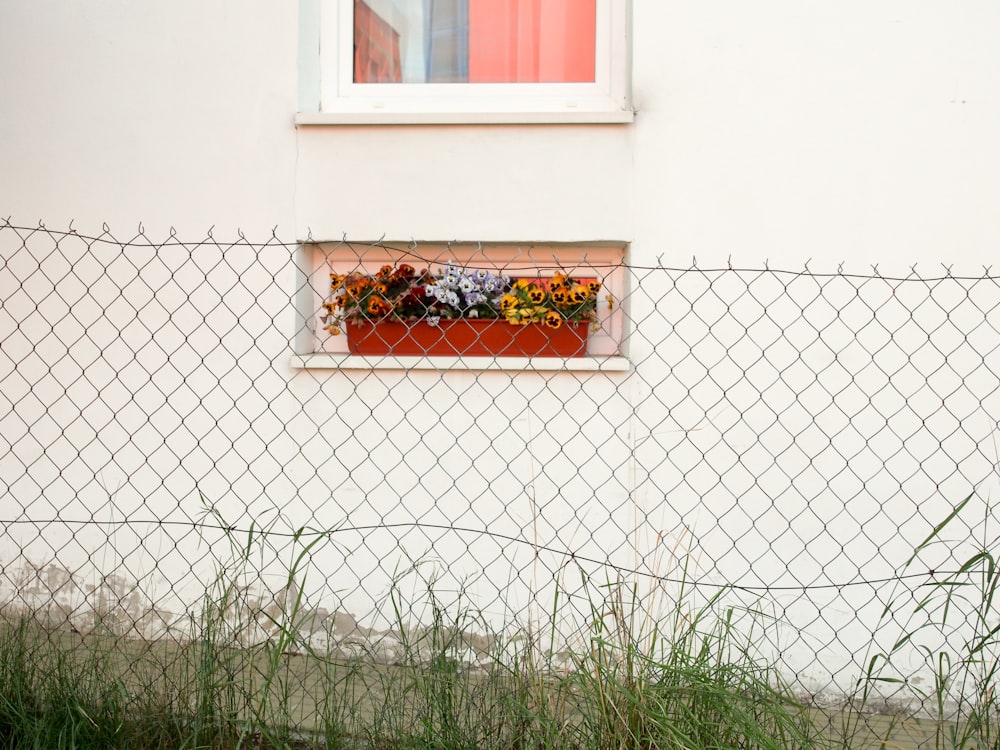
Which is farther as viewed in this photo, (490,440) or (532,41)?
(532,41)

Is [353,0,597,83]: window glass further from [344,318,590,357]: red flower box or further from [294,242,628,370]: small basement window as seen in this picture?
[344,318,590,357]: red flower box

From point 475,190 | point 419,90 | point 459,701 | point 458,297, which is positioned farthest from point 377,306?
point 459,701

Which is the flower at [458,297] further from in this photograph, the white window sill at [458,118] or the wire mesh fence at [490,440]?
the white window sill at [458,118]

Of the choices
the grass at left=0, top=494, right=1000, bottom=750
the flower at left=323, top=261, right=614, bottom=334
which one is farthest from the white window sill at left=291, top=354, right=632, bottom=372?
the grass at left=0, top=494, right=1000, bottom=750

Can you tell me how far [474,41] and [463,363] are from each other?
1.29 meters

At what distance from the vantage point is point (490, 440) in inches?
122

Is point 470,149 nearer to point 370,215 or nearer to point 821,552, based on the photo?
point 370,215

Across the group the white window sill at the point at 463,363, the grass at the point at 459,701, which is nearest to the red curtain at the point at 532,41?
the white window sill at the point at 463,363

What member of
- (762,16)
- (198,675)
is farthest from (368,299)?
(762,16)

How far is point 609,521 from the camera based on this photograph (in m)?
3.09

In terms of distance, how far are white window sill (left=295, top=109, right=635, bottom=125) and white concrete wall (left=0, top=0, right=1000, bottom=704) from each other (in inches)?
1.3

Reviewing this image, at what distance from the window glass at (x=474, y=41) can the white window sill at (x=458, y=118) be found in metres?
0.34

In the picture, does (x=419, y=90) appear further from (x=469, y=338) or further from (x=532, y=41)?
(x=469, y=338)

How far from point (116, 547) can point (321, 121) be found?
1.65 m
